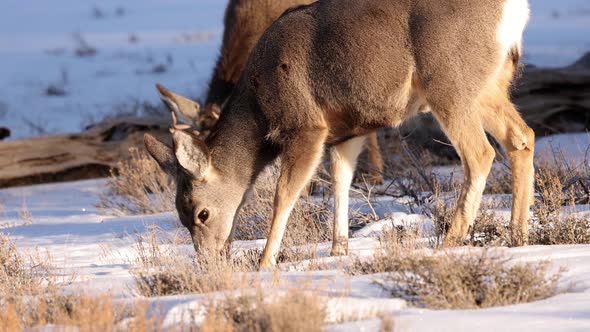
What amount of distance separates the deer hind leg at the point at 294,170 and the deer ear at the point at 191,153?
0.67m

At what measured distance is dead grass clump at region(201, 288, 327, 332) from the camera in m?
5.27

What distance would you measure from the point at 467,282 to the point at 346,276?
95cm

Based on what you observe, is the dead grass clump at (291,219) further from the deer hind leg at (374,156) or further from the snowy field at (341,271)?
the deer hind leg at (374,156)

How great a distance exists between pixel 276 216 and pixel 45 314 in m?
2.60

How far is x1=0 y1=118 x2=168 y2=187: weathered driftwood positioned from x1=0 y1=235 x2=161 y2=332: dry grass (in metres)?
7.17

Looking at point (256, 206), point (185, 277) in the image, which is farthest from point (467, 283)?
point (256, 206)

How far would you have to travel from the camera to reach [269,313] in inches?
212

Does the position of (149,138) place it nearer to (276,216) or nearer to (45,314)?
(276,216)

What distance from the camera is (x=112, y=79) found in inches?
1014

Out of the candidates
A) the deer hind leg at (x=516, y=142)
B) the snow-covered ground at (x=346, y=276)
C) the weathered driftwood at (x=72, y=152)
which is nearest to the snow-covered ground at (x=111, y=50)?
the weathered driftwood at (x=72, y=152)

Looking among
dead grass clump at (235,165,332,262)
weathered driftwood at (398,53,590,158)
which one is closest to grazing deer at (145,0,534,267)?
dead grass clump at (235,165,332,262)

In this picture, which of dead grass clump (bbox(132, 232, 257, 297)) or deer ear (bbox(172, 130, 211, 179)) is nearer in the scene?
dead grass clump (bbox(132, 232, 257, 297))

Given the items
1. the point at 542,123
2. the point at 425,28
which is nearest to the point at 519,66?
the point at 425,28

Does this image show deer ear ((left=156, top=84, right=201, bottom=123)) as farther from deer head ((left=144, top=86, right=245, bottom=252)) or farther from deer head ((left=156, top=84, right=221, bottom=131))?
deer head ((left=144, top=86, right=245, bottom=252))
